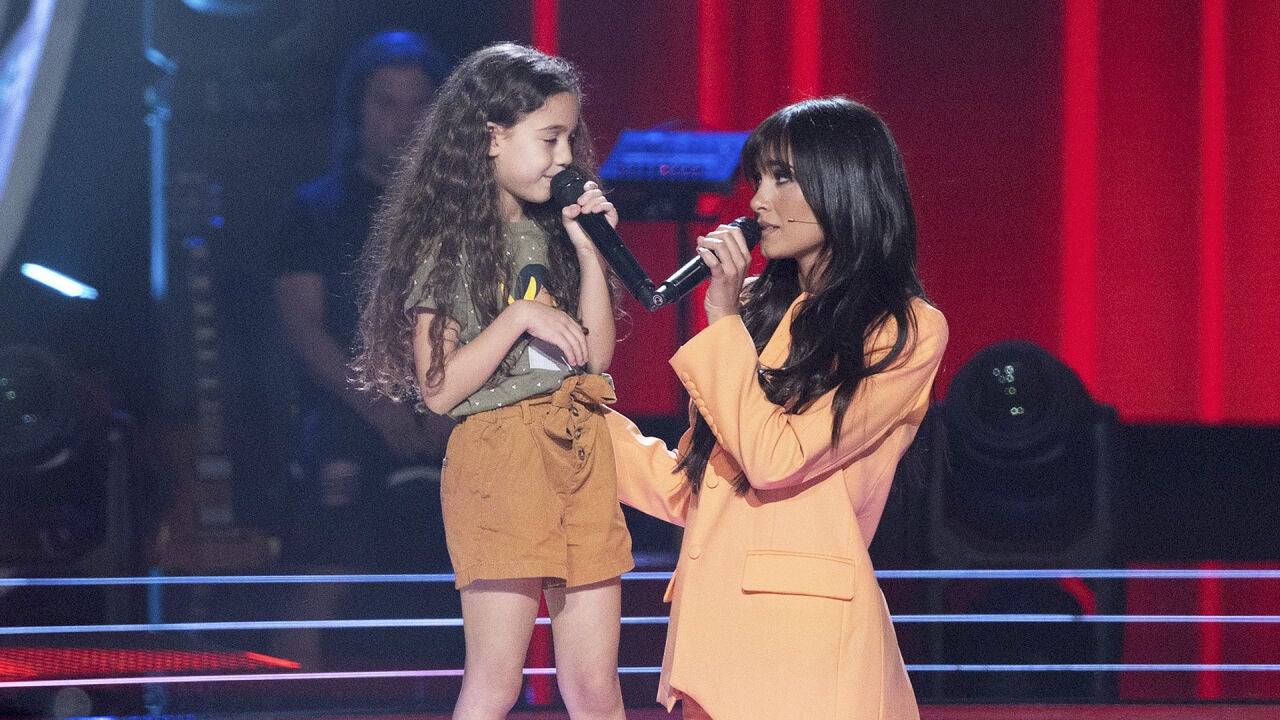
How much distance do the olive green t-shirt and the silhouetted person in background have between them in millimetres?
1675

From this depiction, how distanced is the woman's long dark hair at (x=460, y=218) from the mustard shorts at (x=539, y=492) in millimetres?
118

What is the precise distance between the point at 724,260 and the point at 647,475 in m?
0.35

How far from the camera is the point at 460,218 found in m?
1.59

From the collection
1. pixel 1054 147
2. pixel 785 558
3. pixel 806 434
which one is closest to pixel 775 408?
pixel 806 434

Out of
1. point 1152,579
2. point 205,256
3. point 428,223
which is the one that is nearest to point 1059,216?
point 1152,579


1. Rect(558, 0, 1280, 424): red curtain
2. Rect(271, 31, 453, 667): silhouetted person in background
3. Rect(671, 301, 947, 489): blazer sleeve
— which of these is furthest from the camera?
Rect(558, 0, 1280, 424): red curtain

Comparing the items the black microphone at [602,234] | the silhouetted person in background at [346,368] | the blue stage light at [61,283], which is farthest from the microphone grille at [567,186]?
the blue stage light at [61,283]

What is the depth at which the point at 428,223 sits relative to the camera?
63.5 inches

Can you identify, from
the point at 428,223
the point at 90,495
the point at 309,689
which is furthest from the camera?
the point at 90,495

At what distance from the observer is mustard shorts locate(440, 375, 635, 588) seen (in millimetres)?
1518

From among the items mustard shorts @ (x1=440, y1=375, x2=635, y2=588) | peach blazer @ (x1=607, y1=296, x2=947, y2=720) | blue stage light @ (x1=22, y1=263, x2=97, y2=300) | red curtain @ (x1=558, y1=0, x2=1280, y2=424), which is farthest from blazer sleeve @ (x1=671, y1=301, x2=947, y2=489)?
blue stage light @ (x1=22, y1=263, x2=97, y2=300)

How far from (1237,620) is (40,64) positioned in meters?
3.88

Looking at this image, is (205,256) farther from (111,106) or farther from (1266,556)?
(1266,556)

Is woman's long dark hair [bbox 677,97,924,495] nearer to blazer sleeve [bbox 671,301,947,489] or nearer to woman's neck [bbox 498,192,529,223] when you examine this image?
blazer sleeve [bbox 671,301,947,489]
